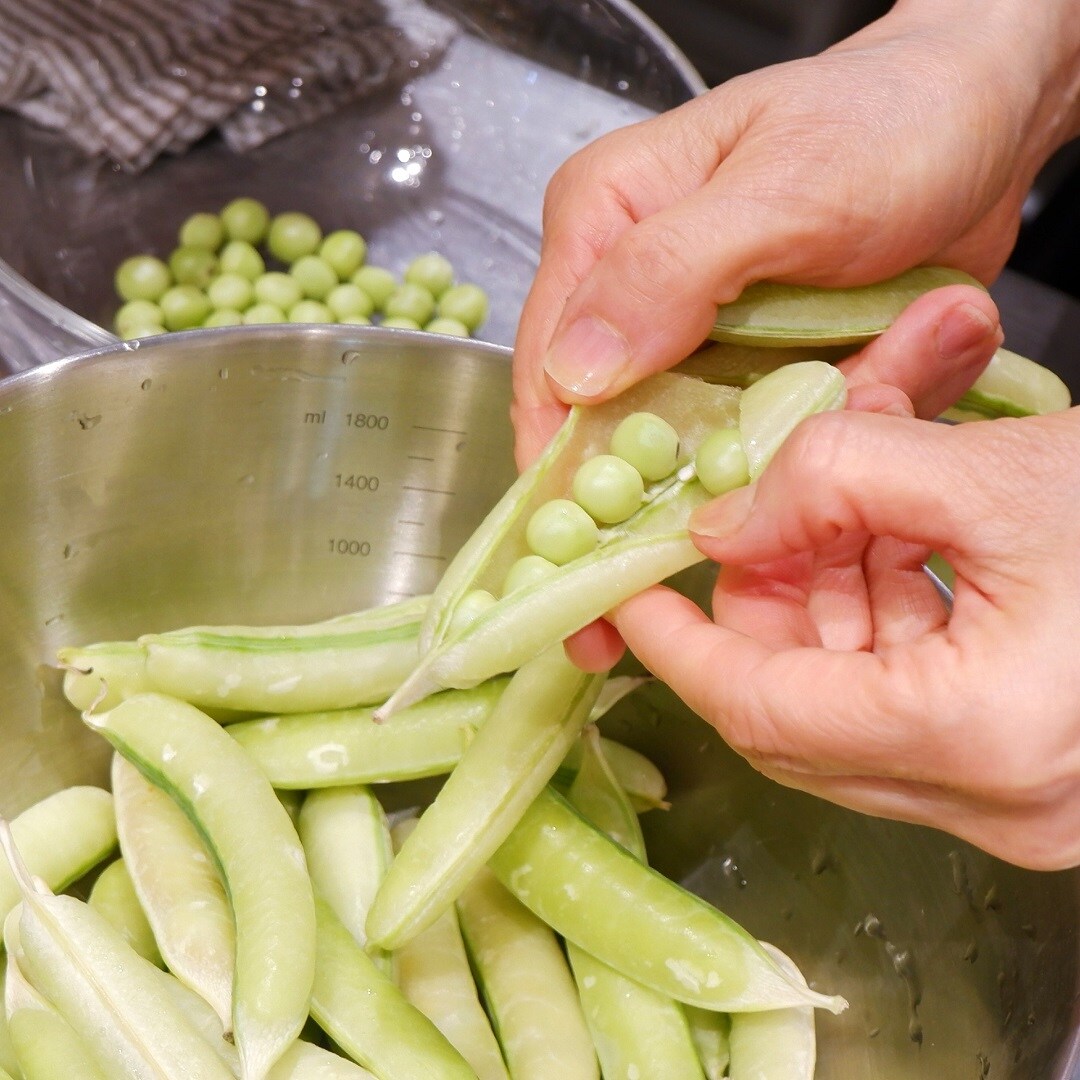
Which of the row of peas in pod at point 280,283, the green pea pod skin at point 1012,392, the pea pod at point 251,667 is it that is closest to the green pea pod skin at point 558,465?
the pea pod at point 251,667

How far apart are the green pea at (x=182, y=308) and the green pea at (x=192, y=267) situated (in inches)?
1.7

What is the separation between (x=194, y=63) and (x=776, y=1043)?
5.18 feet

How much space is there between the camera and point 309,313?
163 centimetres

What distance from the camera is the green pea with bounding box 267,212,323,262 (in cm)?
172

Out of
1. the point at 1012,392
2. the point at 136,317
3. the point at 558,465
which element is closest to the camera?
the point at 558,465

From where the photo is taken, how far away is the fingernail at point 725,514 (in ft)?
2.49

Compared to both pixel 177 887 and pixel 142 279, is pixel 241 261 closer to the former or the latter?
pixel 142 279

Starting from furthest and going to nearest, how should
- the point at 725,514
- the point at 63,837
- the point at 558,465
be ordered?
the point at 63,837 → the point at 558,465 → the point at 725,514

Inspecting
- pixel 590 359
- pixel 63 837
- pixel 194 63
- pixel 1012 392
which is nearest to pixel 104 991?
pixel 63 837

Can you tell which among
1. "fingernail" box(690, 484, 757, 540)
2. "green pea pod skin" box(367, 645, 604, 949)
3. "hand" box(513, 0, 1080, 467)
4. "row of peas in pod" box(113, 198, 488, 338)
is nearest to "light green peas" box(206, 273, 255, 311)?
"row of peas in pod" box(113, 198, 488, 338)

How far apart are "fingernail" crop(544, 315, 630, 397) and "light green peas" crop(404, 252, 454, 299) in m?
0.86

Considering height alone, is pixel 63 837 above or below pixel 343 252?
below

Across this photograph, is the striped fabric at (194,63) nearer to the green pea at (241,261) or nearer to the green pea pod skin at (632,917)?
the green pea at (241,261)

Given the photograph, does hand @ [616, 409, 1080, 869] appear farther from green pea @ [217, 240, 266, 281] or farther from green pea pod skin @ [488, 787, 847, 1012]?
green pea @ [217, 240, 266, 281]
